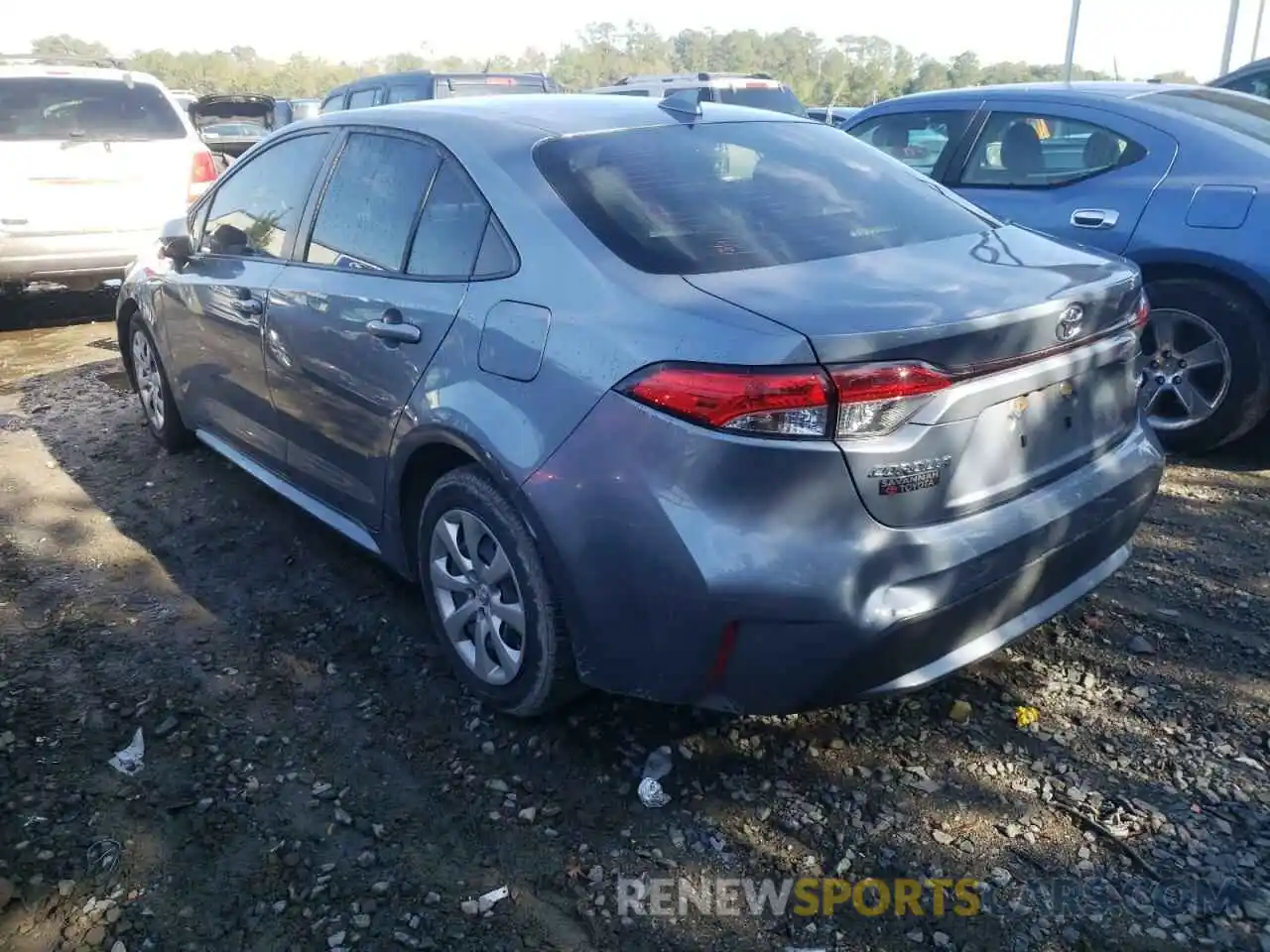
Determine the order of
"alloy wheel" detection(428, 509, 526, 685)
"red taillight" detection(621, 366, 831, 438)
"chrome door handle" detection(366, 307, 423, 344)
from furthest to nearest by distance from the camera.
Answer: "chrome door handle" detection(366, 307, 423, 344) < "alloy wheel" detection(428, 509, 526, 685) < "red taillight" detection(621, 366, 831, 438)

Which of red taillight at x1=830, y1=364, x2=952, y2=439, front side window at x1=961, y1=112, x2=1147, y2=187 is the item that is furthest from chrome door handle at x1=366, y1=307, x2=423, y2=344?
front side window at x1=961, y1=112, x2=1147, y2=187

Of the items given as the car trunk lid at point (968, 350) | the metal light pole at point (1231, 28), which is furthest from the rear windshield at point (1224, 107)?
the metal light pole at point (1231, 28)

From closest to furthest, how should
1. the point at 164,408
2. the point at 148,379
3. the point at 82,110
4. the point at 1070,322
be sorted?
the point at 1070,322 < the point at 164,408 < the point at 148,379 < the point at 82,110

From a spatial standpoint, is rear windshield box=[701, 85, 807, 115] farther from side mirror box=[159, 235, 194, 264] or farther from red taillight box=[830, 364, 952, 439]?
red taillight box=[830, 364, 952, 439]

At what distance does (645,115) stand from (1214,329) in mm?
2824

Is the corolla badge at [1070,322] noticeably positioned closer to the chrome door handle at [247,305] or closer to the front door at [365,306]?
the front door at [365,306]

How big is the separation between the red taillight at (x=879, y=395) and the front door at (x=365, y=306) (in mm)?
1145

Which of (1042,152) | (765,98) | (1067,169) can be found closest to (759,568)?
(1067,169)

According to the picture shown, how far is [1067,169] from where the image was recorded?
512 cm

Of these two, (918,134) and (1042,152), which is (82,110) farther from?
(1042,152)

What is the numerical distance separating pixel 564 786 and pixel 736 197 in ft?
5.37

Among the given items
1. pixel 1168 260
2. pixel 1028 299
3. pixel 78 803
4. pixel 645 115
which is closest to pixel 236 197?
pixel 645 115

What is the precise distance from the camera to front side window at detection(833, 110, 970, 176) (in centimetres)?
564

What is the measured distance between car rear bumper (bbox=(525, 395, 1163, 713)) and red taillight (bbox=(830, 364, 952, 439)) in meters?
0.09
